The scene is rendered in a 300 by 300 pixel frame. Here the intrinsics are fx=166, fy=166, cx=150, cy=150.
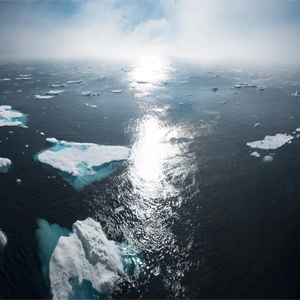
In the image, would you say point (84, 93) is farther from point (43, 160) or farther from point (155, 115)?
point (43, 160)

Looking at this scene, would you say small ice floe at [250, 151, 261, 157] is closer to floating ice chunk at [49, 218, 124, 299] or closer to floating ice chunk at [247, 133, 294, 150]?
floating ice chunk at [247, 133, 294, 150]

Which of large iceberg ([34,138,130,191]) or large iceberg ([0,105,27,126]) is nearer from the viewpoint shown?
large iceberg ([34,138,130,191])

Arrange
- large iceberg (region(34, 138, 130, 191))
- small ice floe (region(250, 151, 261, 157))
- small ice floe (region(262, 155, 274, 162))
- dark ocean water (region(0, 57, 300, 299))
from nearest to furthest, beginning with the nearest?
dark ocean water (region(0, 57, 300, 299))
large iceberg (region(34, 138, 130, 191))
small ice floe (region(262, 155, 274, 162))
small ice floe (region(250, 151, 261, 157))

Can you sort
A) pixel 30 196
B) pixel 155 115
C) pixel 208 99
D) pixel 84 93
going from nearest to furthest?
pixel 30 196, pixel 155 115, pixel 208 99, pixel 84 93

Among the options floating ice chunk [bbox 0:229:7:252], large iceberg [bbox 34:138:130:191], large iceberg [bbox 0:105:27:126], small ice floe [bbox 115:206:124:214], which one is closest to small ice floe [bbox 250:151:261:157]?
large iceberg [bbox 34:138:130:191]

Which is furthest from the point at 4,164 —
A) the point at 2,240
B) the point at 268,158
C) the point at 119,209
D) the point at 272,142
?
the point at 272,142

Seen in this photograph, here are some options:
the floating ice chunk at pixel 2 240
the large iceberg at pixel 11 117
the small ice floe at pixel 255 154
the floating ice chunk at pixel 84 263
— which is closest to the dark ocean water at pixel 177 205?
the floating ice chunk at pixel 2 240

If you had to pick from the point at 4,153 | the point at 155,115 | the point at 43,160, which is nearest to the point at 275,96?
the point at 155,115
